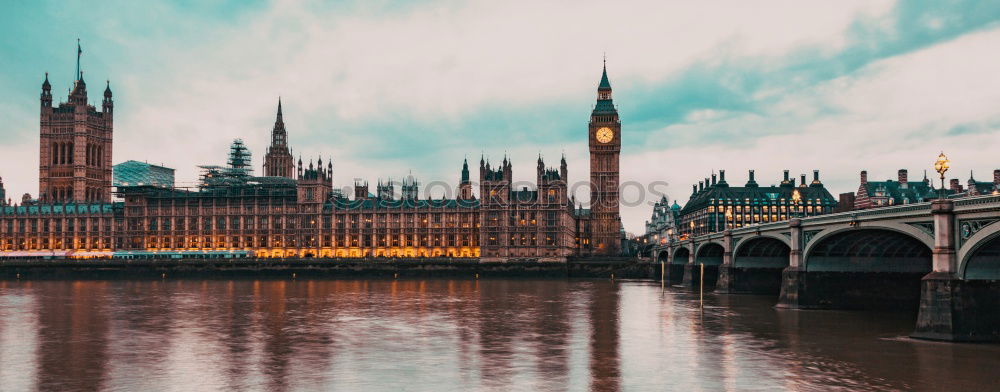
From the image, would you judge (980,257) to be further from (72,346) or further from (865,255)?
(72,346)

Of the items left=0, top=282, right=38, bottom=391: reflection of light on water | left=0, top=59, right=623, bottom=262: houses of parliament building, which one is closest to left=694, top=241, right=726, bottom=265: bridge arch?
left=0, top=59, right=623, bottom=262: houses of parliament building

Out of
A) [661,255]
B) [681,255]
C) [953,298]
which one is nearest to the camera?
[953,298]

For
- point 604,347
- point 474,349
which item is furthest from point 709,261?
point 474,349

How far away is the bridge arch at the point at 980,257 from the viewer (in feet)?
136

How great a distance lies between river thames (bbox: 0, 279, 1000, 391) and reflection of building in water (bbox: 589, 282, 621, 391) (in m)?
0.15

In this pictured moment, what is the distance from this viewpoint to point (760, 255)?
304 feet

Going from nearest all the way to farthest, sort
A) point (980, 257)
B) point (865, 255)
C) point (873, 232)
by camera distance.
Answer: point (980, 257), point (873, 232), point (865, 255)

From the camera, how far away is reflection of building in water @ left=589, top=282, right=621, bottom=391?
110 feet

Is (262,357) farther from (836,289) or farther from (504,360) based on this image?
(836,289)

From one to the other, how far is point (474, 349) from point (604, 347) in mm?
7177

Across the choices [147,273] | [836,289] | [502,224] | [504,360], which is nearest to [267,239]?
[147,273]

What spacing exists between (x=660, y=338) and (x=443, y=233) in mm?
129949

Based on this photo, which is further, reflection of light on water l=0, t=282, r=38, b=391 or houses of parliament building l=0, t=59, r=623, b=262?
houses of parliament building l=0, t=59, r=623, b=262

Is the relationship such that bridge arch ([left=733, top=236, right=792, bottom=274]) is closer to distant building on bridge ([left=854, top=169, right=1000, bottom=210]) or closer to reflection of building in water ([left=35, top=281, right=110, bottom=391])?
reflection of building in water ([left=35, top=281, right=110, bottom=391])
